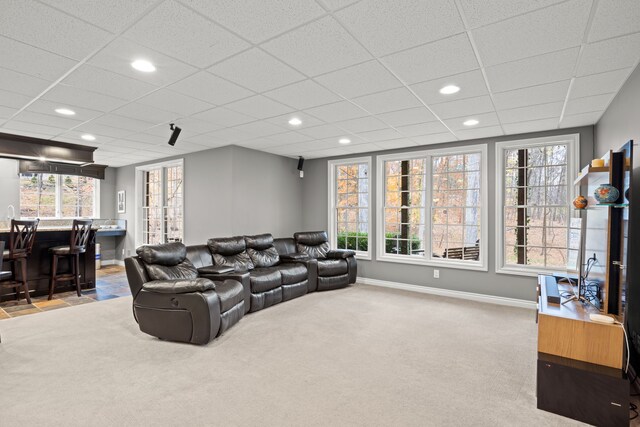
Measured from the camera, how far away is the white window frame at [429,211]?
519cm

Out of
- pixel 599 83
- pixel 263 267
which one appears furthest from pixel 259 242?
pixel 599 83

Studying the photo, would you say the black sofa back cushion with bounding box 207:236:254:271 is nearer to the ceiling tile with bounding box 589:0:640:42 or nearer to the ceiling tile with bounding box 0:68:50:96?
the ceiling tile with bounding box 0:68:50:96

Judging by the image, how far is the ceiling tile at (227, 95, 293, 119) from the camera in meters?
3.50

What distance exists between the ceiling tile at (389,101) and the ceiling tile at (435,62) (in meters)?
0.37

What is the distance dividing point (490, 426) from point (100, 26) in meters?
3.50

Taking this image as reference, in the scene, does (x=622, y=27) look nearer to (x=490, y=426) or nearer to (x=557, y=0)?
(x=557, y=0)

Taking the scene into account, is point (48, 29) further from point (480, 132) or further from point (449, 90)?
point (480, 132)

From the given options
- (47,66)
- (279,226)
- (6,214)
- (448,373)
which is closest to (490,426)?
(448,373)

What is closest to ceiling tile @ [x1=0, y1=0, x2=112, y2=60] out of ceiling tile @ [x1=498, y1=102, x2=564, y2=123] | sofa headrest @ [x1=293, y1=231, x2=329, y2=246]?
ceiling tile @ [x1=498, y1=102, x2=564, y2=123]

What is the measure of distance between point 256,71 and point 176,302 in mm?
2329

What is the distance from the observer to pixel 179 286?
333 cm

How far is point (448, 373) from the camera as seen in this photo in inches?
110

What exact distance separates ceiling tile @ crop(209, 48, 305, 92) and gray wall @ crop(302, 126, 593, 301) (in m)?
3.55

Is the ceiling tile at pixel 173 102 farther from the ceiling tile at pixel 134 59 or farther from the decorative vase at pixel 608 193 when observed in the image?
the decorative vase at pixel 608 193
